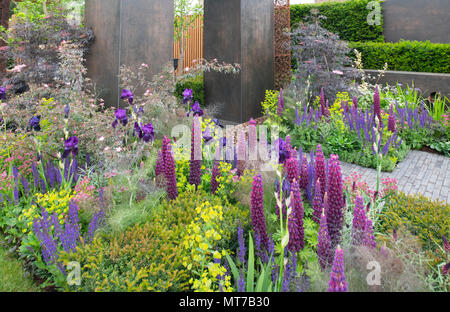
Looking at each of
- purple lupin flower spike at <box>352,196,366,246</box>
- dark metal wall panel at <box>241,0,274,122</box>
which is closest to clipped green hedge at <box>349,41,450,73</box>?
dark metal wall panel at <box>241,0,274,122</box>

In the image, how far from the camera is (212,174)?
2830mm

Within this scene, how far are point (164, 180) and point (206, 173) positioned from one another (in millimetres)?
554

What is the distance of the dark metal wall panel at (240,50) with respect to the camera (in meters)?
6.84

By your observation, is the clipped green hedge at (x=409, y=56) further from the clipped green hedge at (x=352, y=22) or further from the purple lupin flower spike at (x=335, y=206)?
the purple lupin flower spike at (x=335, y=206)

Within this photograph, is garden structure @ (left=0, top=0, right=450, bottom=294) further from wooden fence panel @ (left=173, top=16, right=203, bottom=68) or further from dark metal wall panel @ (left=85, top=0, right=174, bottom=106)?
wooden fence panel @ (left=173, top=16, right=203, bottom=68)

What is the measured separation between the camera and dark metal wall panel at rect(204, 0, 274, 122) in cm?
684

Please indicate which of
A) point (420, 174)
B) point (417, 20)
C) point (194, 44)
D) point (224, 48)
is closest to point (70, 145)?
point (420, 174)

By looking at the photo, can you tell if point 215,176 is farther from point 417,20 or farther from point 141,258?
point 417,20

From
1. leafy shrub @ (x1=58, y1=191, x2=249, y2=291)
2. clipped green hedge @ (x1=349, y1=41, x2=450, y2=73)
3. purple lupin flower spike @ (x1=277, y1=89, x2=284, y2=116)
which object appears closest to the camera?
leafy shrub @ (x1=58, y1=191, x2=249, y2=291)

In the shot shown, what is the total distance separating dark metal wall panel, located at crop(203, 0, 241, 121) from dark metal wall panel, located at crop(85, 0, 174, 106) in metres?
1.52

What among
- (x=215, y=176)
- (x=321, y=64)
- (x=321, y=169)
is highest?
(x=321, y=64)

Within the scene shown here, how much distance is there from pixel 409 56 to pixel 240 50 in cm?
509
